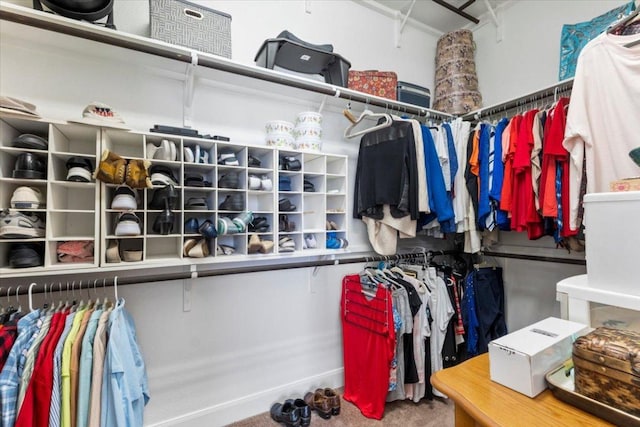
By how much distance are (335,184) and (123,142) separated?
1220 mm

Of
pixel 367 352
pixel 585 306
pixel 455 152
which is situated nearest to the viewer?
pixel 585 306

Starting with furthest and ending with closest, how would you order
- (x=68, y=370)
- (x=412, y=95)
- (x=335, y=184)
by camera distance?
(x=412, y=95), (x=335, y=184), (x=68, y=370)

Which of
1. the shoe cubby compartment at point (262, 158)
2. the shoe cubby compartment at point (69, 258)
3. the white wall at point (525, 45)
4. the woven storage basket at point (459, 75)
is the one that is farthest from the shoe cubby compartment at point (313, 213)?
the white wall at point (525, 45)

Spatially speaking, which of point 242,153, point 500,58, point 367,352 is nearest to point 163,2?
point 242,153

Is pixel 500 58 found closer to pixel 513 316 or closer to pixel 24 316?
pixel 513 316

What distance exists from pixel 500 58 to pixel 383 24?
1045 mm

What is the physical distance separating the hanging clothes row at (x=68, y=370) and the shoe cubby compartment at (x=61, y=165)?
0.55m

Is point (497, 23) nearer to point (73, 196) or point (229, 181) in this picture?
point (229, 181)

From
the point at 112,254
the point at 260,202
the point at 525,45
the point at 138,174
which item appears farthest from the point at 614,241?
the point at 525,45

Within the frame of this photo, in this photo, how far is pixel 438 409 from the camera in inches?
72.4

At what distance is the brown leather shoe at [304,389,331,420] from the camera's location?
1.75 m

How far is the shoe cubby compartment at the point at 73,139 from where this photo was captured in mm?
1162

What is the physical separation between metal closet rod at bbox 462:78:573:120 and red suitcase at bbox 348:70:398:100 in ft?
2.44

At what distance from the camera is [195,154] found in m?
1.42
